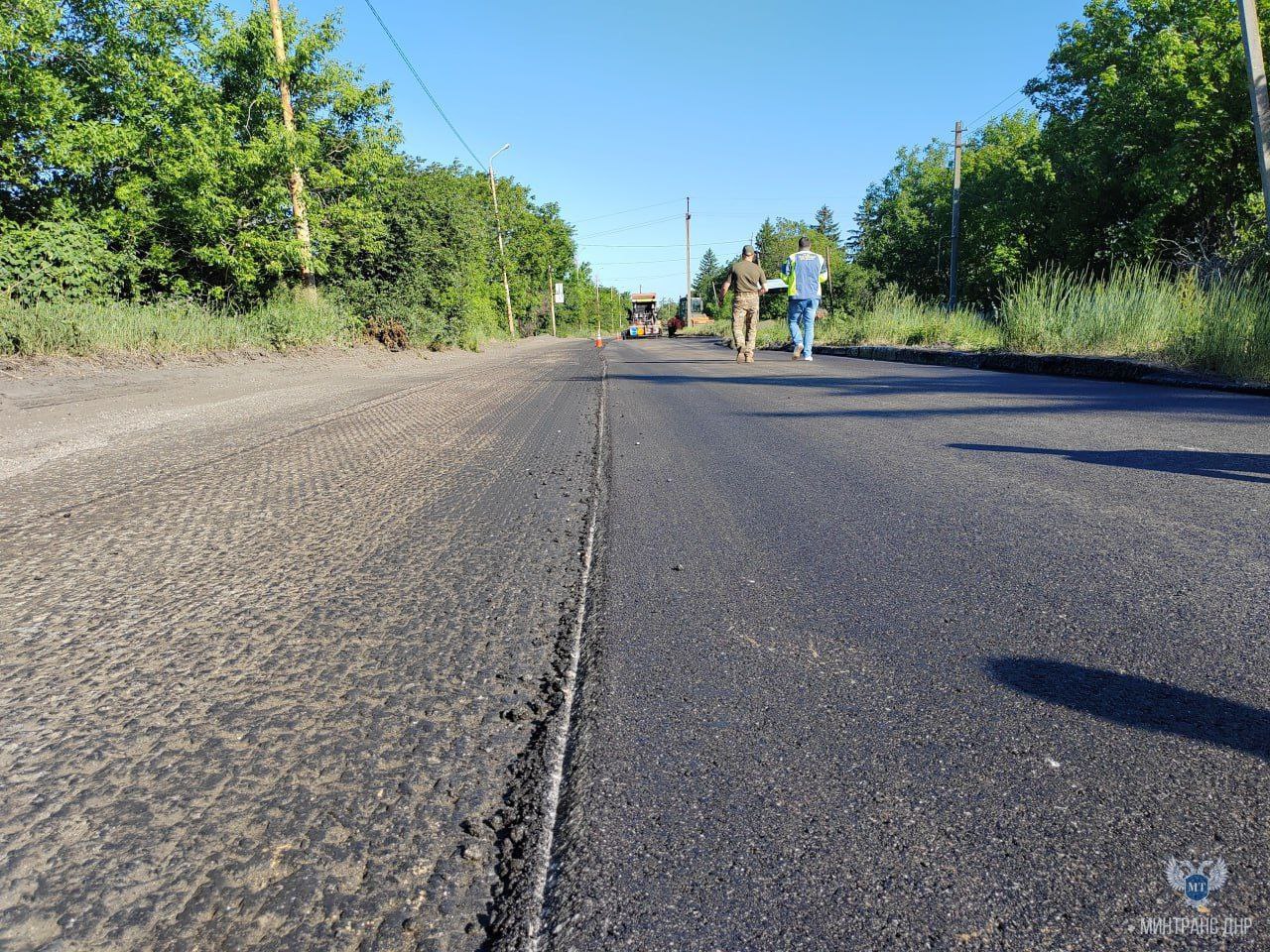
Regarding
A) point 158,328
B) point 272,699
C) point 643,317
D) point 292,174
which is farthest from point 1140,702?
point 643,317

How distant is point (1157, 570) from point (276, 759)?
102 inches

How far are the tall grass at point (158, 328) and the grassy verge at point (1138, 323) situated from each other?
1326cm

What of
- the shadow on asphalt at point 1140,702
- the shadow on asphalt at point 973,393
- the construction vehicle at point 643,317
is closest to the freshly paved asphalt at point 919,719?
the shadow on asphalt at point 1140,702

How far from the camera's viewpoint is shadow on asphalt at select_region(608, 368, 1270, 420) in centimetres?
645

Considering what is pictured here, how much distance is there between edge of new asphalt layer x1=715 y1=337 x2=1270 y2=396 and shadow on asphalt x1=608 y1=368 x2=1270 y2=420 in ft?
1.35

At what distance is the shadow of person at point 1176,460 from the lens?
387 centimetres

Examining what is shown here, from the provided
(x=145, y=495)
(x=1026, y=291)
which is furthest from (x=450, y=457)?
(x=1026, y=291)

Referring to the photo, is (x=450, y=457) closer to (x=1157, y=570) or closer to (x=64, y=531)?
(x=64, y=531)

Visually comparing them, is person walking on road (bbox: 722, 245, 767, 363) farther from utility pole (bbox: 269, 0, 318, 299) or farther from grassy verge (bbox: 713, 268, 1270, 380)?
utility pole (bbox: 269, 0, 318, 299)

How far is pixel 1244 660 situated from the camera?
1.80 meters

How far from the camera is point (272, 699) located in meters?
1.64

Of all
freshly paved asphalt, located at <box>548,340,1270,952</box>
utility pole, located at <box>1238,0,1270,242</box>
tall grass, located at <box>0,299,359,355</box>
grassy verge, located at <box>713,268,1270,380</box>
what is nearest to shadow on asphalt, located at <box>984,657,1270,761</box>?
freshly paved asphalt, located at <box>548,340,1270,952</box>

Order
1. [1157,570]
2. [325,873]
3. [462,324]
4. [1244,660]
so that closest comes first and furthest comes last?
[325,873] < [1244,660] < [1157,570] < [462,324]

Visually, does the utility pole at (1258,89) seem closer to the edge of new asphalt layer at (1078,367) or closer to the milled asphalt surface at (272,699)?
the edge of new asphalt layer at (1078,367)
